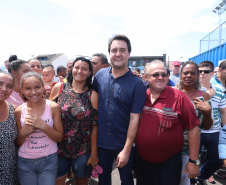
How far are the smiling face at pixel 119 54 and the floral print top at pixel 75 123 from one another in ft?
1.86

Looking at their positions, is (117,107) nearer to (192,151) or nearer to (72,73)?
(72,73)

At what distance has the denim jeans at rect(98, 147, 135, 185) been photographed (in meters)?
1.93

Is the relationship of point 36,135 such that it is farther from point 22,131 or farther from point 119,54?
point 119,54

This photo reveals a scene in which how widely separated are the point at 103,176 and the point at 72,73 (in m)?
1.40

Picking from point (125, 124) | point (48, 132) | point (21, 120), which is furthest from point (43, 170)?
point (125, 124)

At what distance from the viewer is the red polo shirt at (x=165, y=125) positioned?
1.73 metres

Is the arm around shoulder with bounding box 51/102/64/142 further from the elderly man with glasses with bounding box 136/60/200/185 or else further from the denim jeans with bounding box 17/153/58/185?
the elderly man with glasses with bounding box 136/60/200/185

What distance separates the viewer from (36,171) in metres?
1.73

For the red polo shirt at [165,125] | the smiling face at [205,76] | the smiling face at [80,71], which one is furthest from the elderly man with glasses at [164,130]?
the smiling face at [205,76]

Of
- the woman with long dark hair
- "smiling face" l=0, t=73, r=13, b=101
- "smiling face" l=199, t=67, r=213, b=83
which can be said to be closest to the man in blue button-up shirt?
the woman with long dark hair

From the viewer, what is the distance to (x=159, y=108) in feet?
5.84

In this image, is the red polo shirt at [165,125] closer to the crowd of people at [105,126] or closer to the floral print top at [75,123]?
the crowd of people at [105,126]

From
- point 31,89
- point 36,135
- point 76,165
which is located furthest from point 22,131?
point 76,165

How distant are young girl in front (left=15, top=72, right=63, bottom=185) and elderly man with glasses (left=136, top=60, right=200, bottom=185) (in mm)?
994
